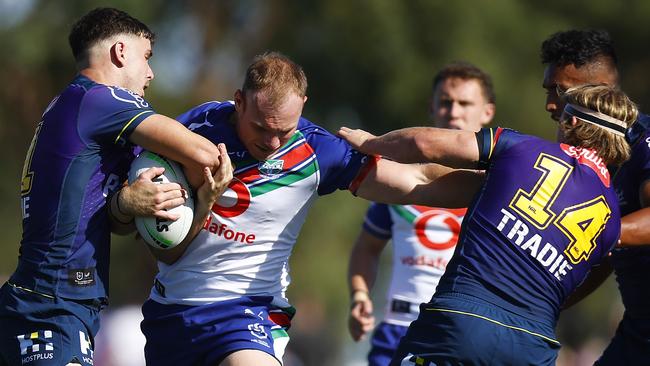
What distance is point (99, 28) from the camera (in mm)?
5812

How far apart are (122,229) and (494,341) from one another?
2.16 metres

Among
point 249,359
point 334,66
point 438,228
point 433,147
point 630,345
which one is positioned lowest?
point 630,345

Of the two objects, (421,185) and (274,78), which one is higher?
(274,78)

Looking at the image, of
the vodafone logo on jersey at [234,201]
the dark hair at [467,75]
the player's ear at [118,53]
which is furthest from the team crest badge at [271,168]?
the dark hair at [467,75]

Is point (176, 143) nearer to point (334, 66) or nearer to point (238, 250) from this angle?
point (238, 250)

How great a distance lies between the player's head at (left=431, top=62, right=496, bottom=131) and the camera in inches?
313

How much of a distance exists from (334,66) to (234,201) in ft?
48.5

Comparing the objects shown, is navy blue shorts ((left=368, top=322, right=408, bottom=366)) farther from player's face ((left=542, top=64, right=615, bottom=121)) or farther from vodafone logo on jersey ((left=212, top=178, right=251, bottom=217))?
vodafone logo on jersey ((left=212, top=178, right=251, bottom=217))

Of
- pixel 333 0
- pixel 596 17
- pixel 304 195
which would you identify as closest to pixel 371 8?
pixel 333 0

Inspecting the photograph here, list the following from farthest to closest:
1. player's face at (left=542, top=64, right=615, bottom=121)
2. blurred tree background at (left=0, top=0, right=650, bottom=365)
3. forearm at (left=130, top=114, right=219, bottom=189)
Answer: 1. blurred tree background at (left=0, top=0, right=650, bottom=365)
2. player's face at (left=542, top=64, right=615, bottom=121)
3. forearm at (left=130, top=114, right=219, bottom=189)

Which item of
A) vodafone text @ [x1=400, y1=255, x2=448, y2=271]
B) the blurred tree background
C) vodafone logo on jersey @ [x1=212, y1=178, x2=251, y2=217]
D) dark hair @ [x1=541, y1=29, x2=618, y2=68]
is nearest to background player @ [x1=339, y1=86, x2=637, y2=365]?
vodafone logo on jersey @ [x1=212, y1=178, x2=251, y2=217]

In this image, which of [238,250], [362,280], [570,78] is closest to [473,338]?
[238,250]

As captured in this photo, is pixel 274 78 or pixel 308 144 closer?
pixel 274 78

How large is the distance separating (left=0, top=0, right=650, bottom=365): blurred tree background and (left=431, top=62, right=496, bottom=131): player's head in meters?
9.14
